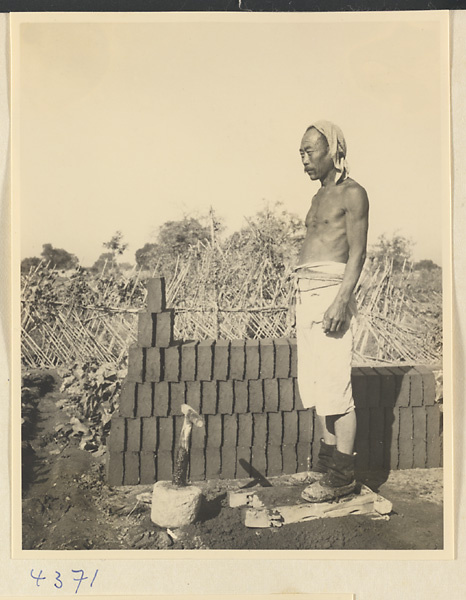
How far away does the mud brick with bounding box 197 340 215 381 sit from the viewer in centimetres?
393

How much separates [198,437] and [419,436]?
152 centimetres

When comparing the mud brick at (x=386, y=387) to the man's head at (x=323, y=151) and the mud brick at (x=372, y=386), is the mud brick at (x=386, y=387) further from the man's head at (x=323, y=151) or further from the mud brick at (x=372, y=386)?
the man's head at (x=323, y=151)

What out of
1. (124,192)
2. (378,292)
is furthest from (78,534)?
(378,292)

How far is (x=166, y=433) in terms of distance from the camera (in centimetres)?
392

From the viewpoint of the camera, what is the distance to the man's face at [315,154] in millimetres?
3799

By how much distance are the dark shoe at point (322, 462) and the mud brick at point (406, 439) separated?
0.50 m

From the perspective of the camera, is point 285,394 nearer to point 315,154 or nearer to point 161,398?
point 161,398

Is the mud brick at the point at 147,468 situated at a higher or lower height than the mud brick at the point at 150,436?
lower

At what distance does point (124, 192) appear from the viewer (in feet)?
12.6

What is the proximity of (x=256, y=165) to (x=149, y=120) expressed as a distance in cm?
76

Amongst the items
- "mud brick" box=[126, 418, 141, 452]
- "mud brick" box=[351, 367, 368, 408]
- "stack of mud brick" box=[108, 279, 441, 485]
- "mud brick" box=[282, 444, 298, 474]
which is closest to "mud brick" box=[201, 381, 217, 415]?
"stack of mud brick" box=[108, 279, 441, 485]
